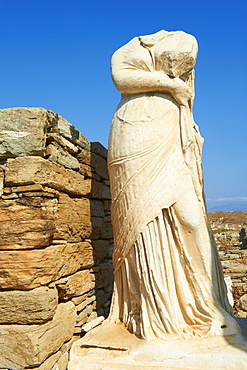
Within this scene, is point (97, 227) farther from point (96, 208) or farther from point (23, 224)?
point (23, 224)

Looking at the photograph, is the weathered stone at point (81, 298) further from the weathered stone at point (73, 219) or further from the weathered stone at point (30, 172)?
the weathered stone at point (30, 172)

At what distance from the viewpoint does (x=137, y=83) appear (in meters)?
3.20

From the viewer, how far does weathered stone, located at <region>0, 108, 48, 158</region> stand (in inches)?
119

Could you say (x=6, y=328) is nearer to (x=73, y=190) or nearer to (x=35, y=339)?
(x=35, y=339)

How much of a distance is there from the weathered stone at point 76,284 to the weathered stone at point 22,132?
1297 millimetres

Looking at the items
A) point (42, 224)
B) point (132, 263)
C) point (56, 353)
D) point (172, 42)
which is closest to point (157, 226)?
point (132, 263)

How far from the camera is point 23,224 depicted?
2.86 m

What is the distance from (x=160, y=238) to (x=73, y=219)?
1121mm

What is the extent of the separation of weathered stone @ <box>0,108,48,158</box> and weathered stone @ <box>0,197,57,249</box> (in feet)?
1.50

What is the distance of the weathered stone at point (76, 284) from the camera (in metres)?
3.25

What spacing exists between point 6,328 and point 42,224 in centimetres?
90

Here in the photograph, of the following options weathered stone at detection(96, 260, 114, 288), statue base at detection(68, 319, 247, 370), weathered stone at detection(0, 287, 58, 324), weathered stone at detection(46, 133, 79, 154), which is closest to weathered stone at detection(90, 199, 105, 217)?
weathered stone at detection(96, 260, 114, 288)

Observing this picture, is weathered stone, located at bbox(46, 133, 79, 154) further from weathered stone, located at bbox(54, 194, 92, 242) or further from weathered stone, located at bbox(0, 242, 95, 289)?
weathered stone, located at bbox(0, 242, 95, 289)

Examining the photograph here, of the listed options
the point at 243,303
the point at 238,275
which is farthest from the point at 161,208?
the point at 238,275
